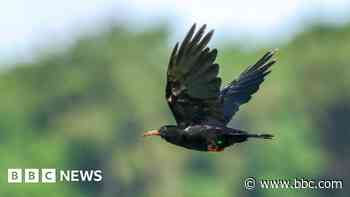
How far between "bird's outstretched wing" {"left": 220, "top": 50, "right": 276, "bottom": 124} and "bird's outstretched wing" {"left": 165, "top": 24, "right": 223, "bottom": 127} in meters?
0.62

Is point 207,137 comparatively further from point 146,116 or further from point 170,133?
point 146,116

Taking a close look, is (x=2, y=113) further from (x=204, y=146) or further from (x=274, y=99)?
(x=204, y=146)

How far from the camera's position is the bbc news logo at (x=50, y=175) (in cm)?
2248

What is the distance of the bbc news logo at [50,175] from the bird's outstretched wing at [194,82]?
25.4 feet

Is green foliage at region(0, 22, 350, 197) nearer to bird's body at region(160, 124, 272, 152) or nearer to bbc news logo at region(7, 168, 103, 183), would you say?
bbc news logo at region(7, 168, 103, 183)

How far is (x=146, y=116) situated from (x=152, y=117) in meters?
0.17

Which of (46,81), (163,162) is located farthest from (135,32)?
(163,162)

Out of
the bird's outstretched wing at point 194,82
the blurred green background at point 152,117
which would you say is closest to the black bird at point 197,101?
the bird's outstretched wing at point 194,82

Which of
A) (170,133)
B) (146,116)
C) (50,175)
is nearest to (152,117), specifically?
(146,116)

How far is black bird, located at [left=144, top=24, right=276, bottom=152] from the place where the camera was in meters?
13.0

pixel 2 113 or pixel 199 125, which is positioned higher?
pixel 2 113

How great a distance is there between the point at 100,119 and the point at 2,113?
169 cm

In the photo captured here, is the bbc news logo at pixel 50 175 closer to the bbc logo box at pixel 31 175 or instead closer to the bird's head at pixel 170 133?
the bbc logo box at pixel 31 175

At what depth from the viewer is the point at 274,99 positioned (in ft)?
102
